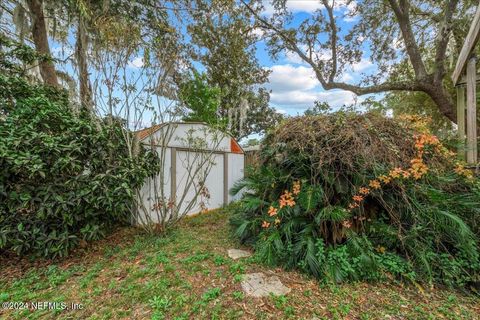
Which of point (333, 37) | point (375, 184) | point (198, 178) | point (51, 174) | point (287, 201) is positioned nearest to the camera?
point (375, 184)

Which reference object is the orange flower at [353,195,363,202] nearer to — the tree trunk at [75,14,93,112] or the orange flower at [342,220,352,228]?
the orange flower at [342,220,352,228]

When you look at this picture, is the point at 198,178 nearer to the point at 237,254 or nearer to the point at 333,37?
the point at 237,254

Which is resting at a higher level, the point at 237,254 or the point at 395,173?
the point at 395,173

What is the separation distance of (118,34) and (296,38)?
5.46 meters

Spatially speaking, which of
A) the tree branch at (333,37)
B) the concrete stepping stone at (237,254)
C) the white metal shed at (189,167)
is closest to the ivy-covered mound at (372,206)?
the concrete stepping stone at (237,254)

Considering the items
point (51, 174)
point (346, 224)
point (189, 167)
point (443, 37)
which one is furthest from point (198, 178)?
point (443, 37)

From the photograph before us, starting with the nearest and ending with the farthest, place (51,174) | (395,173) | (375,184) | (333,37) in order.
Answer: (395,173), (375,184), (51,174), (333,37)

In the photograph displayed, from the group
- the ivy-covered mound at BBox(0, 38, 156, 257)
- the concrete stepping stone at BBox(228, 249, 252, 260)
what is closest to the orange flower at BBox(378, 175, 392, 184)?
the concrete stepping stone at BBox(228, 249, 252, 260)

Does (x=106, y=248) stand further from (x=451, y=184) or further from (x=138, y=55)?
(x=451, y=184)

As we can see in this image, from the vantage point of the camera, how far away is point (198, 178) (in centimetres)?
530

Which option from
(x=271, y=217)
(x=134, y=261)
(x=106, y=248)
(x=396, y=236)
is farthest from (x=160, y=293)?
(x=396, y=236)

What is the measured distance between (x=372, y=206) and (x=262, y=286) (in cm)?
181

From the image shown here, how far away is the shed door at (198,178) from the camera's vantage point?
16.5 feet

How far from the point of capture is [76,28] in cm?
426
